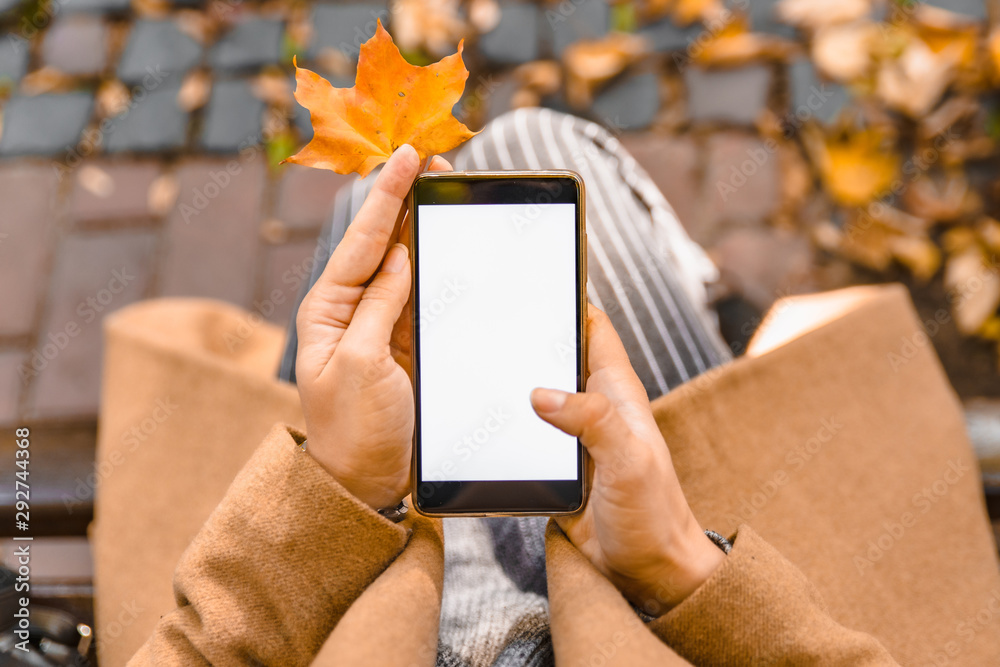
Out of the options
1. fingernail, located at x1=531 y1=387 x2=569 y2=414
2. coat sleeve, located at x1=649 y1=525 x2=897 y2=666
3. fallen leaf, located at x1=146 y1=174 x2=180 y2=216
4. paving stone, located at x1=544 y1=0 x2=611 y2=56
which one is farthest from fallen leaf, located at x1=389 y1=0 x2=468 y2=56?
coat sleeve, located at x1=649 y1=525 x2=897 y2=666

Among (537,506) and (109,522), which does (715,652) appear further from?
(109,522)

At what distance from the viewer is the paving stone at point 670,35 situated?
1.55m

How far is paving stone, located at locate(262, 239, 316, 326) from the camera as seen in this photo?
153 cm

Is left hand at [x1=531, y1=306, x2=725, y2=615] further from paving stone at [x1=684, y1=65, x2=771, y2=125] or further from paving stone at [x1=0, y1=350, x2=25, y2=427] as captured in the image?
paving stone at [x1=0, y1=350, x2=25, y2=427]

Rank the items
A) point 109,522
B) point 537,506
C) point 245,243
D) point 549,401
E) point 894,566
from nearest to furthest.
Answer: point 549,401
point 537,506
point 894,566
point 109,522
point 245,243

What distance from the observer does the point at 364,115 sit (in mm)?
704

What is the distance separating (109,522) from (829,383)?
108cm

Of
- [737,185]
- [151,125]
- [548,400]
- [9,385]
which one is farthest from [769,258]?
[9,385]

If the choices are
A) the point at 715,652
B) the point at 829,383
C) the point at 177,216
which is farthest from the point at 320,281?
the point at 177,216

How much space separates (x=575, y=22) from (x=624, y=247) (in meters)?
0.81

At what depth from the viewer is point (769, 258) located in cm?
149

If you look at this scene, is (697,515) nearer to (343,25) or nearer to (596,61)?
(596,61)

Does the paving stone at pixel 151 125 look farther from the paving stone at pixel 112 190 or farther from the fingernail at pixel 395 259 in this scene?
the fingernail at pixel 395 259

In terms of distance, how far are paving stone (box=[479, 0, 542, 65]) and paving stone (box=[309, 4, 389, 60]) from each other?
27 centimetres
